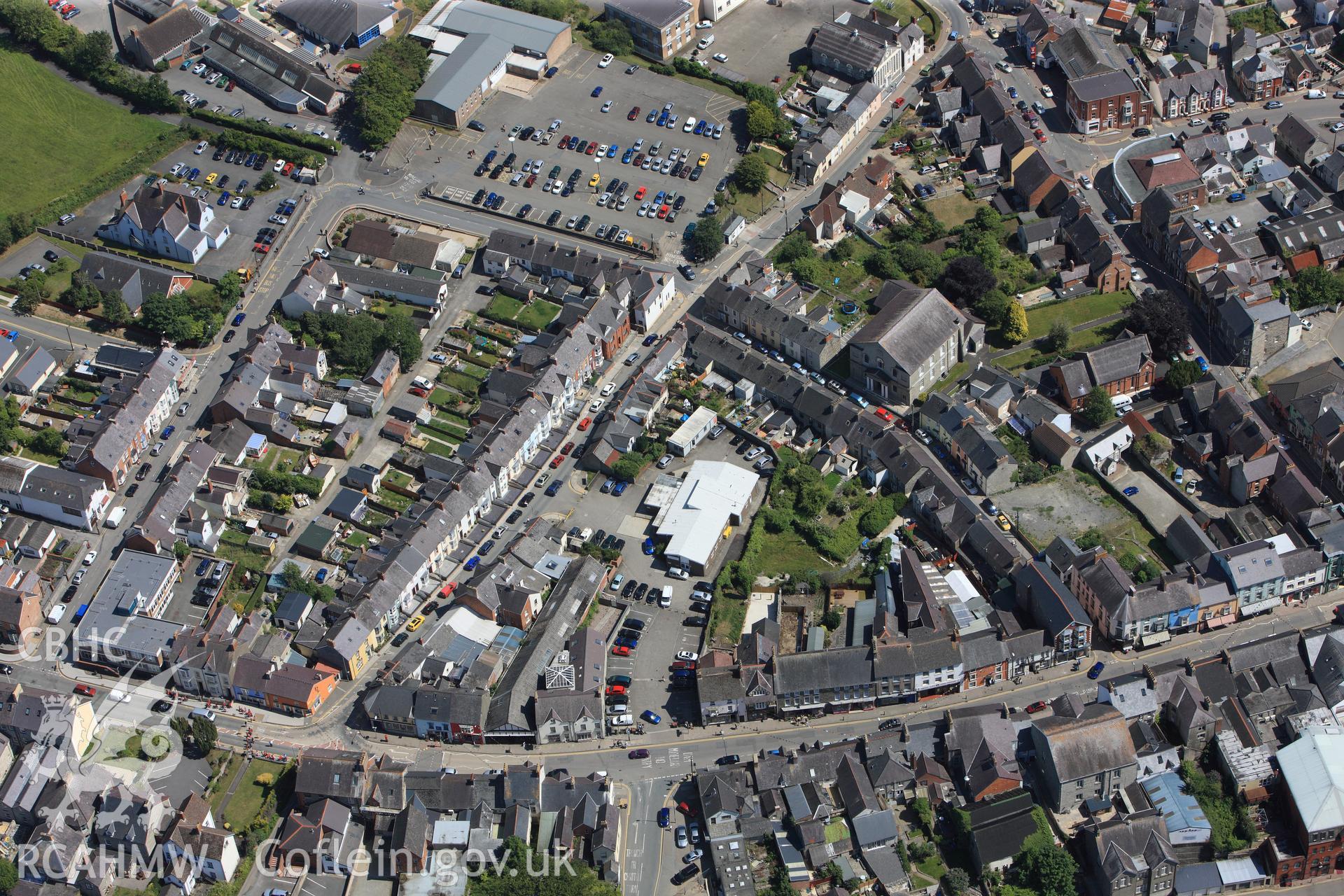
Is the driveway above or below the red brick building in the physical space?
above

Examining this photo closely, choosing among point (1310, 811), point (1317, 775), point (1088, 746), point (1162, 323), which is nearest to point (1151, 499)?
point (1162, 323)

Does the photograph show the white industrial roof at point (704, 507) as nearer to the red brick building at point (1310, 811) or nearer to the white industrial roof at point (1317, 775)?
the white industrial roof at point (1317, 775)

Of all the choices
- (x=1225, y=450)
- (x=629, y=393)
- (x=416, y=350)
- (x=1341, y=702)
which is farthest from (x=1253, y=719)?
(x=416, y=350)

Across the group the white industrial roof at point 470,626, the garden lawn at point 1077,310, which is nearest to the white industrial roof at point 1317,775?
the garden lawn at point 1077,310

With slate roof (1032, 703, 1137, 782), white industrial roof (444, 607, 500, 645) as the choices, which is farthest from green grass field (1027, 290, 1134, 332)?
white industrial roof (444, 607, 500, 645)

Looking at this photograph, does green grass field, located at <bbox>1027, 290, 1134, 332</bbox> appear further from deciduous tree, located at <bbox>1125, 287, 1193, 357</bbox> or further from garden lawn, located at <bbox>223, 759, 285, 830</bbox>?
garden lawn, located at <bbox>223, 759, 285, 830</bbox>

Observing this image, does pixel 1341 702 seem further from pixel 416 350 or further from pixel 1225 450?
pixel 416 350

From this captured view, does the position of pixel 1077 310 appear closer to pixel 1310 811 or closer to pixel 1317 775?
pixel 1317 775
